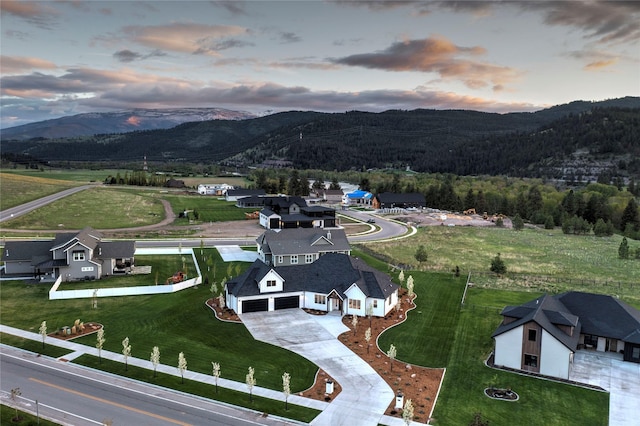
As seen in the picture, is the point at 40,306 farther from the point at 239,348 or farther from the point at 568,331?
the point at 568,331

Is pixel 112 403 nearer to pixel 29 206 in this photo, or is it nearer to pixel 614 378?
pixel 614 378

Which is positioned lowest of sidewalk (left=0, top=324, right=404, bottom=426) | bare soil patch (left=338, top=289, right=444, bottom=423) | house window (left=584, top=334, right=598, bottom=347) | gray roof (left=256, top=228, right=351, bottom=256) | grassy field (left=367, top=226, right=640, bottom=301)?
grassy field (left=367, top=226, right=640, bottom=301)

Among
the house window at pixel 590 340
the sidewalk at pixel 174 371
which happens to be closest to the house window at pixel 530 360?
the house window at pixel 590 340

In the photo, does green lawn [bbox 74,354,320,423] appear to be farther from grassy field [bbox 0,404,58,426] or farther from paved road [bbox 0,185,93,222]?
paved road [bbox 0,185,93,222]

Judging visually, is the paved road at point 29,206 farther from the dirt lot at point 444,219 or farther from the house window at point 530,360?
the house window at point 530,360

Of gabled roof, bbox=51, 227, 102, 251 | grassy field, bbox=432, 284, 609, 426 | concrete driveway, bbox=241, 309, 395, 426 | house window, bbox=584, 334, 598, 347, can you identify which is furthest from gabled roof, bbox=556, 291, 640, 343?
gabled roof, bbox=51, 227, 102, 251
